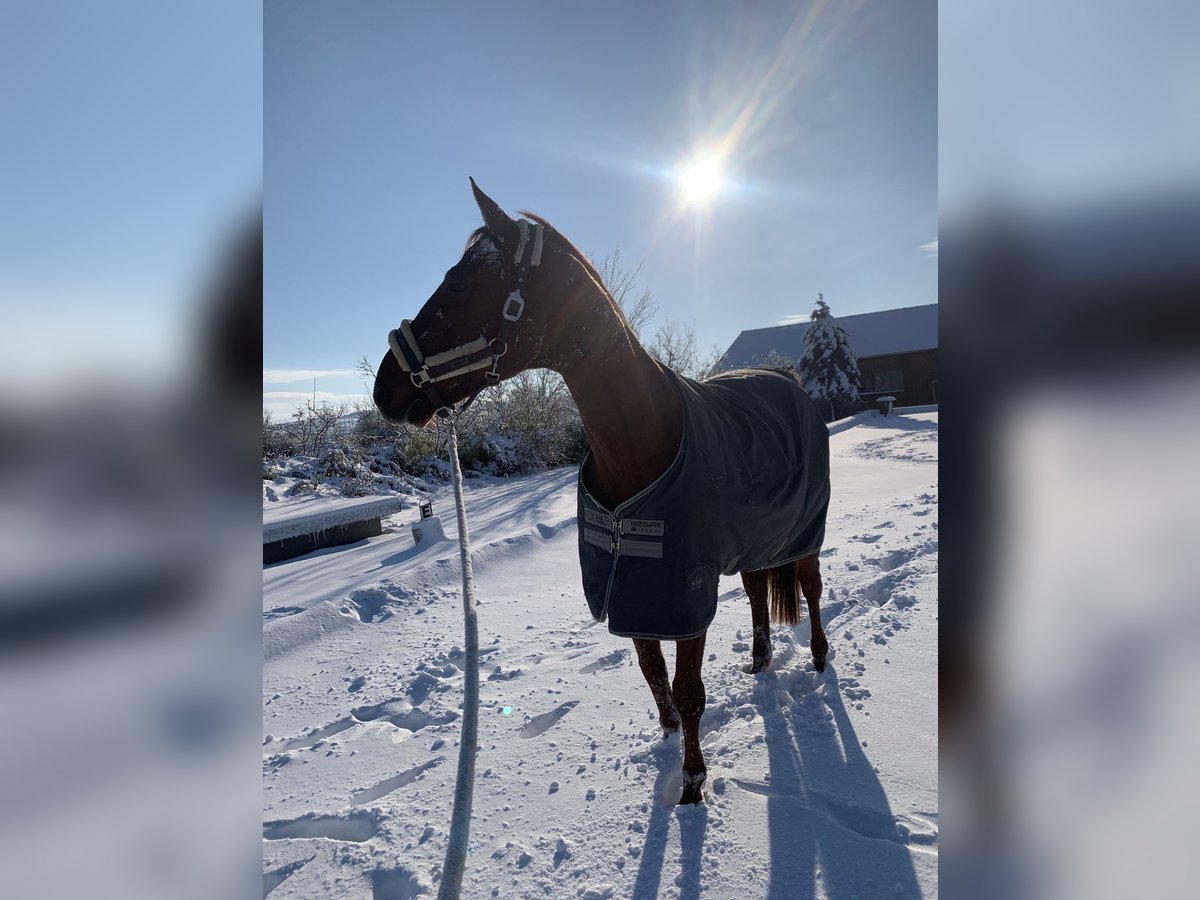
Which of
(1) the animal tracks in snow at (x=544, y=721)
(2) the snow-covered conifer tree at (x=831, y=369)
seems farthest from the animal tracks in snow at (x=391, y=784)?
(2) the snow-covered conifer tree at (x=831, y=369)

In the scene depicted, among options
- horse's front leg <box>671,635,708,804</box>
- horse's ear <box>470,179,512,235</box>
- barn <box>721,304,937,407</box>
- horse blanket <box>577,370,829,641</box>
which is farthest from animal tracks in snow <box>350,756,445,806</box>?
barn <box>721,304,937,407</box>

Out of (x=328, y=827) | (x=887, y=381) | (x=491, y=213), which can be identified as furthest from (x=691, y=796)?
(x=887, y=381)

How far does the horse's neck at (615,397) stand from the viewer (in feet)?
6.60

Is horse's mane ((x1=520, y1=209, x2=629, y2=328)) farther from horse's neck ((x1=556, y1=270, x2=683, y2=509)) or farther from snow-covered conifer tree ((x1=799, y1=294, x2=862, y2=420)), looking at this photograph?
snow-covered conifer tree ((x1=799, y1=294, x2=862, y2=420))

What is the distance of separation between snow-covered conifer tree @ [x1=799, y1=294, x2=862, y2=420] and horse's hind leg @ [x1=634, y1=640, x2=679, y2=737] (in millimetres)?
23368

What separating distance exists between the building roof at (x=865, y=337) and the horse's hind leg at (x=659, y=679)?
88.7ft

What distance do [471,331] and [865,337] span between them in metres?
31.7

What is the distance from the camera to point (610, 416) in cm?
204

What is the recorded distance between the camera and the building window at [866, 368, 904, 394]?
27.2 m

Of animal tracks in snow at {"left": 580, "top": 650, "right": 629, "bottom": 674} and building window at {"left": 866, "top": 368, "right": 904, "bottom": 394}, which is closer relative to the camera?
animal tracks in snow at {"left": 580, "top": 650, "right": 629, "bottom": 674}

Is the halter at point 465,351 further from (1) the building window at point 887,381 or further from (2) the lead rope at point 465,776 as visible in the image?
(1) the building window at point 887,381
